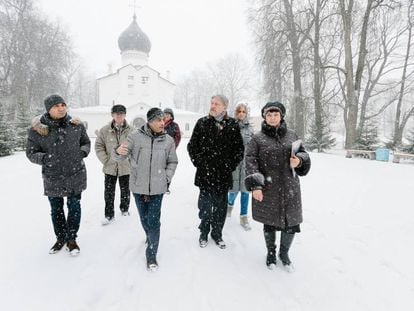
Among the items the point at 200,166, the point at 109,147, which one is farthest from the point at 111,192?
the point at 200,166

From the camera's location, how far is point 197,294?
8.97ft

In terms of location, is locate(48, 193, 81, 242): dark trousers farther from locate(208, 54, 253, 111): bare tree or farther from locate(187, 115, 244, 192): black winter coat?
locate(208, 54, 253, 111): bare tree

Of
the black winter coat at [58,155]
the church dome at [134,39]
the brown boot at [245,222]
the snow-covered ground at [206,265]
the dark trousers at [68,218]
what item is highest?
the church dome at [134,39]

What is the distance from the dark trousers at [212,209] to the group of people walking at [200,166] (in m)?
0.01

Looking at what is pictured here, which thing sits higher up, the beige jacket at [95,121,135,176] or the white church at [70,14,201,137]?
Result: the white church at [70,14,201,137]

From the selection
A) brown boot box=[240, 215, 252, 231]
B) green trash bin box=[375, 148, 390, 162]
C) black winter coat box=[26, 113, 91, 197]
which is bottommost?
brown boot box=[240, 215, 252, 231]

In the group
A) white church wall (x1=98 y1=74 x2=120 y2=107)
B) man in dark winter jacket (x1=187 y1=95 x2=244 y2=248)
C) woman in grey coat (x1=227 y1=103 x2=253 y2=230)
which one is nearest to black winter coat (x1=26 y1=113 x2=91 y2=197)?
man in dark winter jacket (x1=187 y1=95 x2=244 y2=248)

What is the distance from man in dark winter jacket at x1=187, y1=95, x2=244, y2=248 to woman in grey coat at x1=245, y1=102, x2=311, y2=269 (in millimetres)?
462

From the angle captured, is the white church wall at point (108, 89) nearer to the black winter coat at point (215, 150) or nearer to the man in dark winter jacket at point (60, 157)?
the man in dark winter jacket at point (60, 157)

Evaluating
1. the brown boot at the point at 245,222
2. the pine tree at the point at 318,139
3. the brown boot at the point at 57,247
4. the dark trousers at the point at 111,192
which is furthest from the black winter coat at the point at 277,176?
the pine tree at the point at 318,139

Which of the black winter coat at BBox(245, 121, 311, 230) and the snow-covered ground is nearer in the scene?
the snow-covered ground

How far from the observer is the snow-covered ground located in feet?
8.73

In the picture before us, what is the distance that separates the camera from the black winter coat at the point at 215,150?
11.3ft

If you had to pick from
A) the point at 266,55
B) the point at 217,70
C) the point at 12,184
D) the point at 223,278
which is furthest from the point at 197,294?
the point at 217,70
